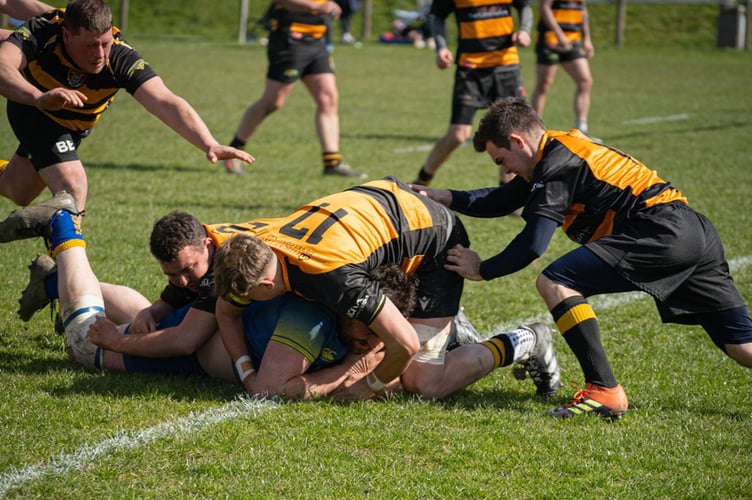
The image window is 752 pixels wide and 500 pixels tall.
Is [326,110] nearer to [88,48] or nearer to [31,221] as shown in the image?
[88,48]

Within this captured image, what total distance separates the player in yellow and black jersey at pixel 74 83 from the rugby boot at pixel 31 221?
369 mm

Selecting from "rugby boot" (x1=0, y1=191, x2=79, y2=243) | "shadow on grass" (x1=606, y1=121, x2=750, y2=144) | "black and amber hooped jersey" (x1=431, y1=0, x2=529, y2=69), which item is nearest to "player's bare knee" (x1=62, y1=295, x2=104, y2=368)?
"rugby boot" (x1=0, y1=191, x2=79, y2=243)

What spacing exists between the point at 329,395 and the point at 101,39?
Answer: 2369 mm

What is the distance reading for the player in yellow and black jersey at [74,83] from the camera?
5.14 m

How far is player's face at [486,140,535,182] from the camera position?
181 inches

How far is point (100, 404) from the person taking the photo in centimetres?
429

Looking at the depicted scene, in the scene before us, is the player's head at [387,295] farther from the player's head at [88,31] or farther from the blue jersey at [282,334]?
the player's head at [88,31]

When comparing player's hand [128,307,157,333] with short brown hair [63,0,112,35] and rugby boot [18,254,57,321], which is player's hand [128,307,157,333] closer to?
rugby boot [18,254,57,321]

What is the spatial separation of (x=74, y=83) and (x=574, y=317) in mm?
3204

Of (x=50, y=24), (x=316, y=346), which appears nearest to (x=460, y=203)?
(x=316, y=346)

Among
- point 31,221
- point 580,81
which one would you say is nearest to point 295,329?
point 31,221

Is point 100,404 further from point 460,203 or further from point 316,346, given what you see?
point 460,203

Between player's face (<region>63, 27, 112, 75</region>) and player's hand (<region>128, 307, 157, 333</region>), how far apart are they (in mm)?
1472

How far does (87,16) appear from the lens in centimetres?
508
